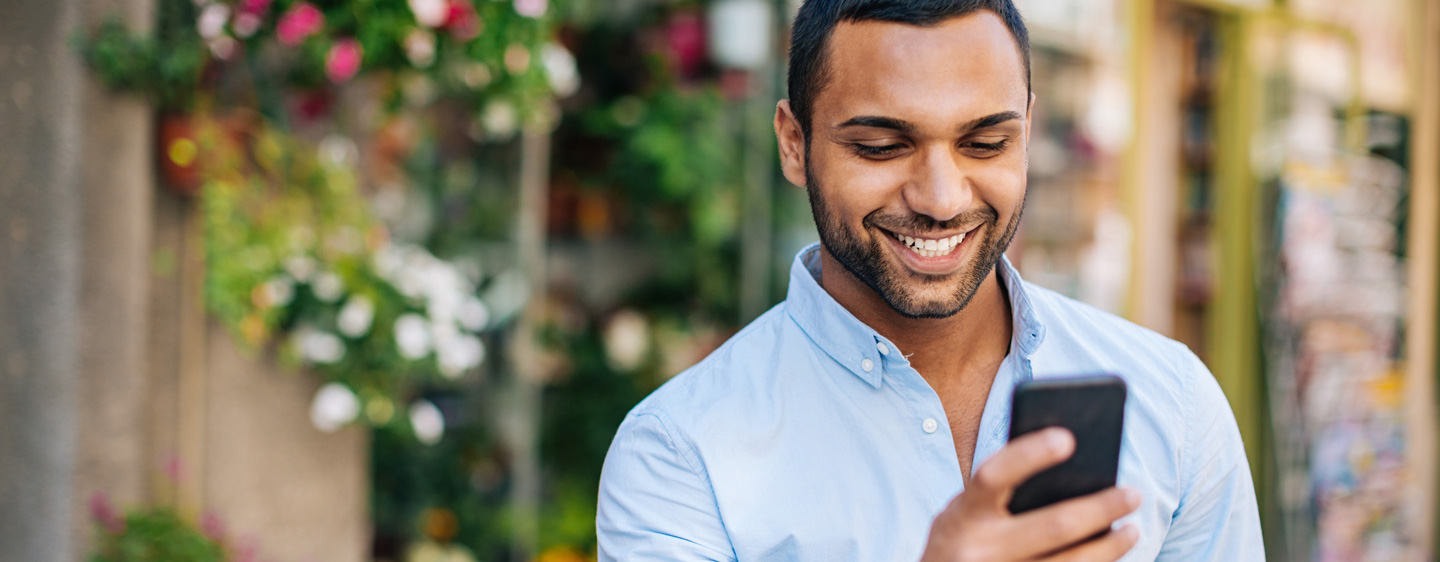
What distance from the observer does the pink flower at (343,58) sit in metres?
2.74

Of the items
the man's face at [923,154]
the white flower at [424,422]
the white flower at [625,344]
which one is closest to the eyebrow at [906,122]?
the man's face at [923,154]

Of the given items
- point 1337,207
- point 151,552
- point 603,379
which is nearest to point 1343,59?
point 1337,207

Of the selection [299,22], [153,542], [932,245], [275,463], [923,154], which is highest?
[299,22]

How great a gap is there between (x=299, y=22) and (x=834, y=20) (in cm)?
181

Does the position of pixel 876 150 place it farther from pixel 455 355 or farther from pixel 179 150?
pixel 179 150

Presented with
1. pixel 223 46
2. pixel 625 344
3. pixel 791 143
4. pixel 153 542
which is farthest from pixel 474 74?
pixel 791 143

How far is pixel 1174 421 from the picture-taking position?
1381 mm

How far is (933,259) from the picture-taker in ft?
4.31

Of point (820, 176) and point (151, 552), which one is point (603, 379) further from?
point (820, 176)

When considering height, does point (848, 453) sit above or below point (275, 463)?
above

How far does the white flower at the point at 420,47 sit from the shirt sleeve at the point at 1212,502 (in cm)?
211

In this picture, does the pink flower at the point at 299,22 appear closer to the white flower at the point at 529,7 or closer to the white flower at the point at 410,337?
the white flower at the point at 529,7

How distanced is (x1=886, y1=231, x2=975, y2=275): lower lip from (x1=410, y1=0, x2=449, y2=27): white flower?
183 centimetres

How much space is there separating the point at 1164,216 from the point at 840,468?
13.4 ft
